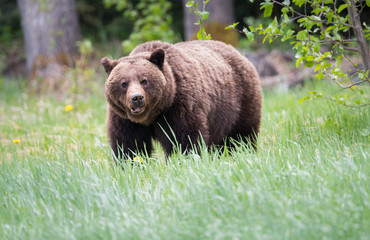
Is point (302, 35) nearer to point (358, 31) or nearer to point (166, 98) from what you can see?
point (358, 31)

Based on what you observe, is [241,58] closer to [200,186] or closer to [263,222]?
[200,186]

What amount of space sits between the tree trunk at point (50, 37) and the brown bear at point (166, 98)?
621 centimetres

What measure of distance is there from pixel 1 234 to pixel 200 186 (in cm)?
142

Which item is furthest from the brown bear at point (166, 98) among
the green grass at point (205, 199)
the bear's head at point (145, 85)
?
the green grass at point (205, 199)

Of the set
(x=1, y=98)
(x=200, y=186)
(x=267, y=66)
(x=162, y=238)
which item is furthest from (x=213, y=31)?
(x=162, y=238)

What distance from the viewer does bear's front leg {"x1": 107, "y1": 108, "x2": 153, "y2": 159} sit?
4527 mm

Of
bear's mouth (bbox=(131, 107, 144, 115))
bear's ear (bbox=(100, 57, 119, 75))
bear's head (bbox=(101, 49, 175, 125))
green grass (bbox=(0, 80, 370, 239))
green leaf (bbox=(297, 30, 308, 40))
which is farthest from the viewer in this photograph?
bear's ear (bbox=(100, 57, 119, 75))

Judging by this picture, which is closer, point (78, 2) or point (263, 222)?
point (263, 222)

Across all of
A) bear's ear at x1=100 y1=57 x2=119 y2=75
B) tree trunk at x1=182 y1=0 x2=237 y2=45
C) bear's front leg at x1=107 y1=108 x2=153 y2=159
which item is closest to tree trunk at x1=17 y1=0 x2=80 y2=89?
tree trunk at x1=182 y1=0 x2=237 y2=45

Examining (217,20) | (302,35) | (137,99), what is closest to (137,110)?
(137,99)

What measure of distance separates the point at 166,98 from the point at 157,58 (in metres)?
0.43

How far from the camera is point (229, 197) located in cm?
285

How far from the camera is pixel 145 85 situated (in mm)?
4332

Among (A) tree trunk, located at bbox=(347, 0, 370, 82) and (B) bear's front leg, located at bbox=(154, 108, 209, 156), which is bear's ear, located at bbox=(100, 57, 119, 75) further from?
(A) tree trunk, located at bbox=(347, 0, 370, 82)
